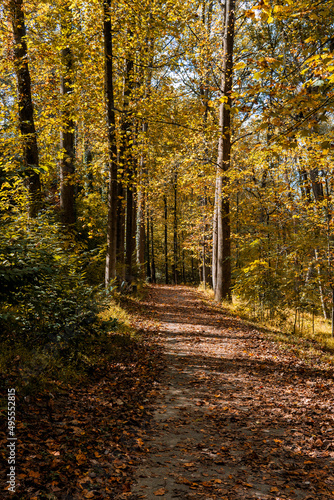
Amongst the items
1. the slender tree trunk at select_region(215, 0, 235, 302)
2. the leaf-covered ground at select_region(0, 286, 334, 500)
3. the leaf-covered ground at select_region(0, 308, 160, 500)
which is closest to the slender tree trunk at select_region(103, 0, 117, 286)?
the leaf-covered ground at select_region(0, 286, 334, 500)

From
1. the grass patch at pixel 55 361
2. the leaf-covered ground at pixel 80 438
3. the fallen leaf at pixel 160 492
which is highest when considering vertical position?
the grass patch at pixel 55 361

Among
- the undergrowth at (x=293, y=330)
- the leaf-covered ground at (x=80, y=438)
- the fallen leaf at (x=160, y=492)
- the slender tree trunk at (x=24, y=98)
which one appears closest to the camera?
the leaf-covered ground at (x=80, y=438)

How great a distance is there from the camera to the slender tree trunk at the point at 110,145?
365 inches

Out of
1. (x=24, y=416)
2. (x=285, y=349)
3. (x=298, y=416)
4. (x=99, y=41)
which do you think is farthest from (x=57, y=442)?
(x=99, y=41)

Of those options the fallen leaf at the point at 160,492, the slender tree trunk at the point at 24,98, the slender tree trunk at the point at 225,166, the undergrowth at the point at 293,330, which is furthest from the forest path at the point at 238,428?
the slender tree trunk at the point at 225,166

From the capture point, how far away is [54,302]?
18.7 feet

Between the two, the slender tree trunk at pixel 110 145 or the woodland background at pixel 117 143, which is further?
the slender tree trunk at pixel 110 145

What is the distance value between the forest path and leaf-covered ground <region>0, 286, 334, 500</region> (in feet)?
0.05

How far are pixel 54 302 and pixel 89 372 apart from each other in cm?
133

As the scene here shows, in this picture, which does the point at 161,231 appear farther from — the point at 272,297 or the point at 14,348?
the point at 14,348

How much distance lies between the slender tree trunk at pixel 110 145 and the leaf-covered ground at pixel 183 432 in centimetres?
372

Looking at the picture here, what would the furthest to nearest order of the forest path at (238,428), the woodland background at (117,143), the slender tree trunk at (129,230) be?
1. the slender tree trunk at (129,230)
2. the woodland background at (117,143)
3. the forest path at (238,428)

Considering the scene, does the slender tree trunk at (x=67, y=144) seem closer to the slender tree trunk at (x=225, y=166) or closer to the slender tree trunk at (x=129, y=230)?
the slender tree trunk at (x=129, y=230)

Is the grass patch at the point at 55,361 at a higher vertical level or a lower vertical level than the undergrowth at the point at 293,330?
higher
